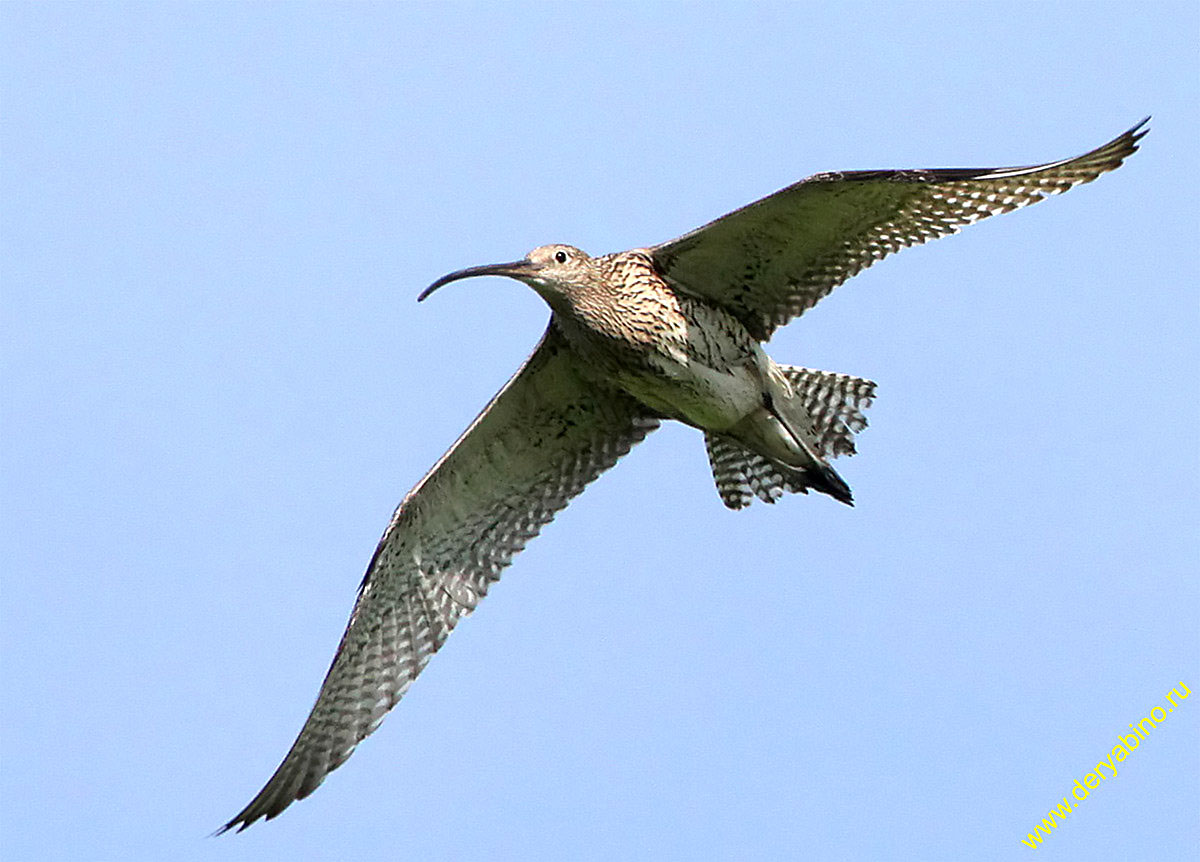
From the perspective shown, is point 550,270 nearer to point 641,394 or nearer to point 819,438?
point 641,394

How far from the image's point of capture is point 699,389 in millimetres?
9328

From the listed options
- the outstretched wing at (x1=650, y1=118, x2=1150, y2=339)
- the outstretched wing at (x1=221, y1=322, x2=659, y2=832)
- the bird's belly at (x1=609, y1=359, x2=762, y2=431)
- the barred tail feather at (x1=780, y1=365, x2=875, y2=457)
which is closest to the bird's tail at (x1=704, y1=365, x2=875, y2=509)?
the barred tail feather at (x1=780, y1=365, x2=875, y2=457)

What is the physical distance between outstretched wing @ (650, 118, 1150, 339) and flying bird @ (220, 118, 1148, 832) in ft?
0.03

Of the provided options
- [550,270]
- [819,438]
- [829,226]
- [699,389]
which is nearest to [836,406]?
[819,438]

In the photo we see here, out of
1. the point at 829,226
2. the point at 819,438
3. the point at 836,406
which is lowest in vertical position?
the point at 819,438

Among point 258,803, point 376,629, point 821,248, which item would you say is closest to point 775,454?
point 821,248

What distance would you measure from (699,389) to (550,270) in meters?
1.06

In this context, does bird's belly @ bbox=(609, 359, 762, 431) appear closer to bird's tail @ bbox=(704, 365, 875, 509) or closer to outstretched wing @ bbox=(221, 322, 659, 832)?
bird's tail @ bbox=(704, 365, 875, 509)

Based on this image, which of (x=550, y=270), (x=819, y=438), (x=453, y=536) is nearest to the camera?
(x=550, y=270)

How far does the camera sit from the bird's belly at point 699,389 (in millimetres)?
9266

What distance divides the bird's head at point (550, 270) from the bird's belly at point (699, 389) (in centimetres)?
59

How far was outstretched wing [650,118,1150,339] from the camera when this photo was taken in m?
8.77

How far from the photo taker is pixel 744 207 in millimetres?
8875

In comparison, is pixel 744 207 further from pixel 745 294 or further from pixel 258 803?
pixel 258 803
